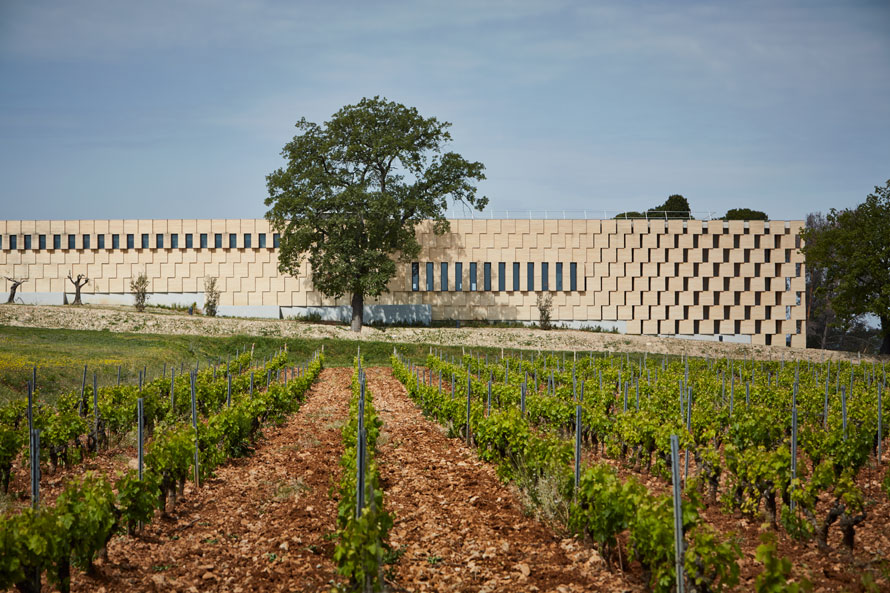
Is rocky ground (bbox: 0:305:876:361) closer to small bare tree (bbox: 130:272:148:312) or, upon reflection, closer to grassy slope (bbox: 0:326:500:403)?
small bare tree (bbox: 130:272:148:312)

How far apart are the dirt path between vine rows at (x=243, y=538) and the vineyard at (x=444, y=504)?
3 centimetres

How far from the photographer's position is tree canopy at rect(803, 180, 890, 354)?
39.9 meters

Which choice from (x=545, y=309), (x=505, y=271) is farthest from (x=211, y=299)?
(x=545, y=309)

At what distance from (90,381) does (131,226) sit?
3304 centimetres

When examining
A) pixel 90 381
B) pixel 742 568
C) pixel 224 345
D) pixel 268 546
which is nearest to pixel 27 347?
pixel 90 381

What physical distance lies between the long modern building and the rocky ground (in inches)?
153

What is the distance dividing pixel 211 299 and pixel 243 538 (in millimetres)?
40771

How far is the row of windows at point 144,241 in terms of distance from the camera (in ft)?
160

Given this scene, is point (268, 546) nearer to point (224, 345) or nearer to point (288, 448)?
point (288, 448)

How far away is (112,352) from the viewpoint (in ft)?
87.4

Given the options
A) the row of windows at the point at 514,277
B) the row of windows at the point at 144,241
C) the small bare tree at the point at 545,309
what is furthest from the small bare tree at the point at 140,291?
the small bare tree at the point at 545,309

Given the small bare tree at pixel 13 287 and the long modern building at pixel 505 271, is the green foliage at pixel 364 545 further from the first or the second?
the small bare tree at pixel 13 287

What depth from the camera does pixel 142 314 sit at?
41750 millimetres

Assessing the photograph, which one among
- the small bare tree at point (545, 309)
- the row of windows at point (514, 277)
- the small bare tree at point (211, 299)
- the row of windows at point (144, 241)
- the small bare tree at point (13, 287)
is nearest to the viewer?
the small bare tree at point (545, 309)
